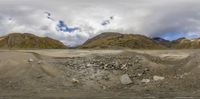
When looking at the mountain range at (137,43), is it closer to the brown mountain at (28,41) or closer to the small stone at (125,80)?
the brown mountain at (28,41)

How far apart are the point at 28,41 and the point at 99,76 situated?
174 feet

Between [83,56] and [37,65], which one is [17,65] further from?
[83,56]

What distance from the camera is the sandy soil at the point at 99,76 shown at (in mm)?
32875

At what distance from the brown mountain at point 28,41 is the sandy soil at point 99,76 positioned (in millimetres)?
44257

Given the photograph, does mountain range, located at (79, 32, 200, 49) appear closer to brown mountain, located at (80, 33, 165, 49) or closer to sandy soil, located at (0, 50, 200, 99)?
brown mountain, located at (80, 33, 165, 49)

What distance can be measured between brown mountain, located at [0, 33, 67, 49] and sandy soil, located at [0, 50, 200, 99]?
44257mm

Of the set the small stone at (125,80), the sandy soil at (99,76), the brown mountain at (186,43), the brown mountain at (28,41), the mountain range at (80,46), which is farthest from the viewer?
the brown mountain at (186,43)

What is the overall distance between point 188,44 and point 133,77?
63831mm

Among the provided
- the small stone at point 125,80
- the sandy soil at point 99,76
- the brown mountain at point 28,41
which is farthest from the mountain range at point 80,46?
the small stone at point 125,80

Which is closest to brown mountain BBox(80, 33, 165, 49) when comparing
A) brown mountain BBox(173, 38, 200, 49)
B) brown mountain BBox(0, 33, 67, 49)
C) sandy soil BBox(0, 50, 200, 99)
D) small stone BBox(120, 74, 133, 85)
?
brown mountain BBox(173, 38, 200, 49)

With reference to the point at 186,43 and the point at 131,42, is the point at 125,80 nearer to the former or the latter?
the point at 131,42

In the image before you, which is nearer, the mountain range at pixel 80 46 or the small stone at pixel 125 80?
the small stone at pixel 125 80

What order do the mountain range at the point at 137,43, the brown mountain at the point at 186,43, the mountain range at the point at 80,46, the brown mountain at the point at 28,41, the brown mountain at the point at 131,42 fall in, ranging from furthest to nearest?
the brown mountain at the point at 186,43 < the mountain range at the point at 137,43 < the brown mountain at the point at 131,42 < the brown mountain at the point at 28,41 < the mountain range at the point at 80,46

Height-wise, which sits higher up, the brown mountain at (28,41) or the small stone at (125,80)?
the brown mountain at (28,41)
